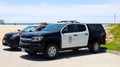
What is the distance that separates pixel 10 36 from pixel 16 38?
21.9 inches

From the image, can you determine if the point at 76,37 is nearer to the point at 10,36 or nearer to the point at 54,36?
the point at 54,36

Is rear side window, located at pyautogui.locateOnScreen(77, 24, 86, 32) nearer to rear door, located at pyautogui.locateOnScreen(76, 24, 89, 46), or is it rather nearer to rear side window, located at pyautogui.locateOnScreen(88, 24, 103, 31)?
rear door, located at pyautogui.locateOnScreen(76, 24, 89, 46)

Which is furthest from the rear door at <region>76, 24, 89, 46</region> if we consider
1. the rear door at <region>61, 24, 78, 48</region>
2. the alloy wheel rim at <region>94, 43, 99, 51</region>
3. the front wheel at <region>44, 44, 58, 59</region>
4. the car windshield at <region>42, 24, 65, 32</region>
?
the front wheel at <region>44, 44, 58, 59</region>

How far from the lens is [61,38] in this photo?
47.1ft

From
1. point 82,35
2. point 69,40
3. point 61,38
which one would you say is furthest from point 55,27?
point 82,35

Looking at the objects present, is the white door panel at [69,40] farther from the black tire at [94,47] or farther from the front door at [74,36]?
the black tire at [94,47]

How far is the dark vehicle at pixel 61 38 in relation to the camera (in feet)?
44.4

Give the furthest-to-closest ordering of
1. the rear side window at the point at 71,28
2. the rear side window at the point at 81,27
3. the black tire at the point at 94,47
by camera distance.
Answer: the black tire at the point at 94,47 → the rear side window at the point at 81,27 → the rear side window at the point at 71,28

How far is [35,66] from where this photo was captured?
11.5m

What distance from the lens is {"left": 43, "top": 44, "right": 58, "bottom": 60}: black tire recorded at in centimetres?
1359

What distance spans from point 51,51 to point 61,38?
0.95 m

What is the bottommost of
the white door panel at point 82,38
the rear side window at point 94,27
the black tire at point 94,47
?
the black tire at point 94,47

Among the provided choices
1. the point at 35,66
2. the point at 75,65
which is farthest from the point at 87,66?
the point at 35,66

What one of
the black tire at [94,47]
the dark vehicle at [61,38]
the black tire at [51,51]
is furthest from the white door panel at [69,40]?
the black tire at [94,47]
